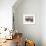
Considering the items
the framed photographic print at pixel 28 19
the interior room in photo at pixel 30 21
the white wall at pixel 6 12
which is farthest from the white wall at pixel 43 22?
the white wall at pixel 6 12

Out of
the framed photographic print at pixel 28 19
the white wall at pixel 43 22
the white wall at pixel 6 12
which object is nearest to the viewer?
the white wall at pixel 6 12

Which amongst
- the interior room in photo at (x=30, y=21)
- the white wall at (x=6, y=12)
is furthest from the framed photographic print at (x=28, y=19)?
the white wall at (x=6, y=12)

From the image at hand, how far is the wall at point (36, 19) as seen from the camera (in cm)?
405

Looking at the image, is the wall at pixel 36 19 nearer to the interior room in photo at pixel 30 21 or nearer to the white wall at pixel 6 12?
the interior room in photo at pixel 30 21

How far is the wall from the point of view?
13.3 ft

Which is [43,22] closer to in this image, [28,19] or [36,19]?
[36,19]

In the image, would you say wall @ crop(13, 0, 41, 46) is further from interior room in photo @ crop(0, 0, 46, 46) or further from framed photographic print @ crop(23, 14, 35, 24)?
framed photographic print @ crop(23, 14, 35, 24)

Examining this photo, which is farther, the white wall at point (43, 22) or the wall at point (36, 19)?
the wall at point (36, 19)

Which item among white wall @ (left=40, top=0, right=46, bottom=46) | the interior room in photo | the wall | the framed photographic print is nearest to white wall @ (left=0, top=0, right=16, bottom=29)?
the interior room in photo

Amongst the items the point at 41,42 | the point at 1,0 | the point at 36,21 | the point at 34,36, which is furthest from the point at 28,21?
the point at 1,0

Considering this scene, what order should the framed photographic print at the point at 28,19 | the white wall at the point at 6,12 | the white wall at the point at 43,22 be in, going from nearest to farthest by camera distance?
the white wall at the point at 6,12 → the white wall at the point at 43,22 → the framed photographic print at the point at 28,19

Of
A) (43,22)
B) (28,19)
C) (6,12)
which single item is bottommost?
(43,22)

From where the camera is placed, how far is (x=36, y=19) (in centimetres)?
407

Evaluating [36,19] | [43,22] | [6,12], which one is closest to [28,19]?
[36,19]
